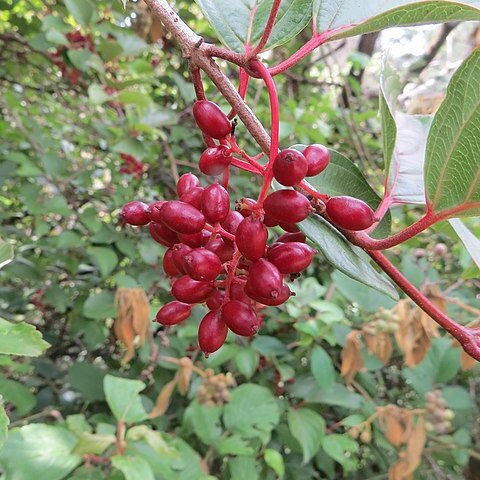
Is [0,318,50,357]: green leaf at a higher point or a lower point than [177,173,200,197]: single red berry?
lower

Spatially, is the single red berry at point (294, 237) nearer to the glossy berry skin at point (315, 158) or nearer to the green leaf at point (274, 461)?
the glossy berry skin at point (315, 158)

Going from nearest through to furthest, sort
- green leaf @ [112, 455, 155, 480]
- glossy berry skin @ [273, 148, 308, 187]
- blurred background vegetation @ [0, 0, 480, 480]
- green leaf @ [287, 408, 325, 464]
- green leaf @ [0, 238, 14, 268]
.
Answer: glossy berry skin @ [273, 148, 308, 187] < green leaf @ [0, 238, 14, 268] < green leaf @ [112, 455, 155, 480] < blurred background vegetation @ [0, 0, 480, 480] < green leaf @ [287, 408, 325, 464]

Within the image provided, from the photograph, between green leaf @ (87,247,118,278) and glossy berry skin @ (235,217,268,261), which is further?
green leaf @ (87,247,118,278)

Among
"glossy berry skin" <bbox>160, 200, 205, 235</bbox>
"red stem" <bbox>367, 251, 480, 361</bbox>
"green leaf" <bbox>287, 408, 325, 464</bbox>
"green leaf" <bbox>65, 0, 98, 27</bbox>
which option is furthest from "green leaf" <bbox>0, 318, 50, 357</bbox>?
"green leaf" <bbox>65, 0, 98, 27</bbox>

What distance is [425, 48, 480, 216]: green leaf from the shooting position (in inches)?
16.5

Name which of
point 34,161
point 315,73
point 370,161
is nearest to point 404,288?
point 34,161

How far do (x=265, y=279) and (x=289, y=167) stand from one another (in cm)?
9

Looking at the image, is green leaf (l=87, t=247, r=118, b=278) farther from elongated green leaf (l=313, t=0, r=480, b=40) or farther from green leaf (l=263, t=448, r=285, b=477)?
elongated green leaf (l=313, t=0, r=480, b=40)

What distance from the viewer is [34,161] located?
5.79 ft

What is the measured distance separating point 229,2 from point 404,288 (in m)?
0.32

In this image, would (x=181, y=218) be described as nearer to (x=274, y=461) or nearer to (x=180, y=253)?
(x=180, y=253)

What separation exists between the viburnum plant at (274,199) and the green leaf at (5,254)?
0.71 ft

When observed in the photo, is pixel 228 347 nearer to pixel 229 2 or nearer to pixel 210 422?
pixel 210 422

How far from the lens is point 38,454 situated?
37.6 inches
